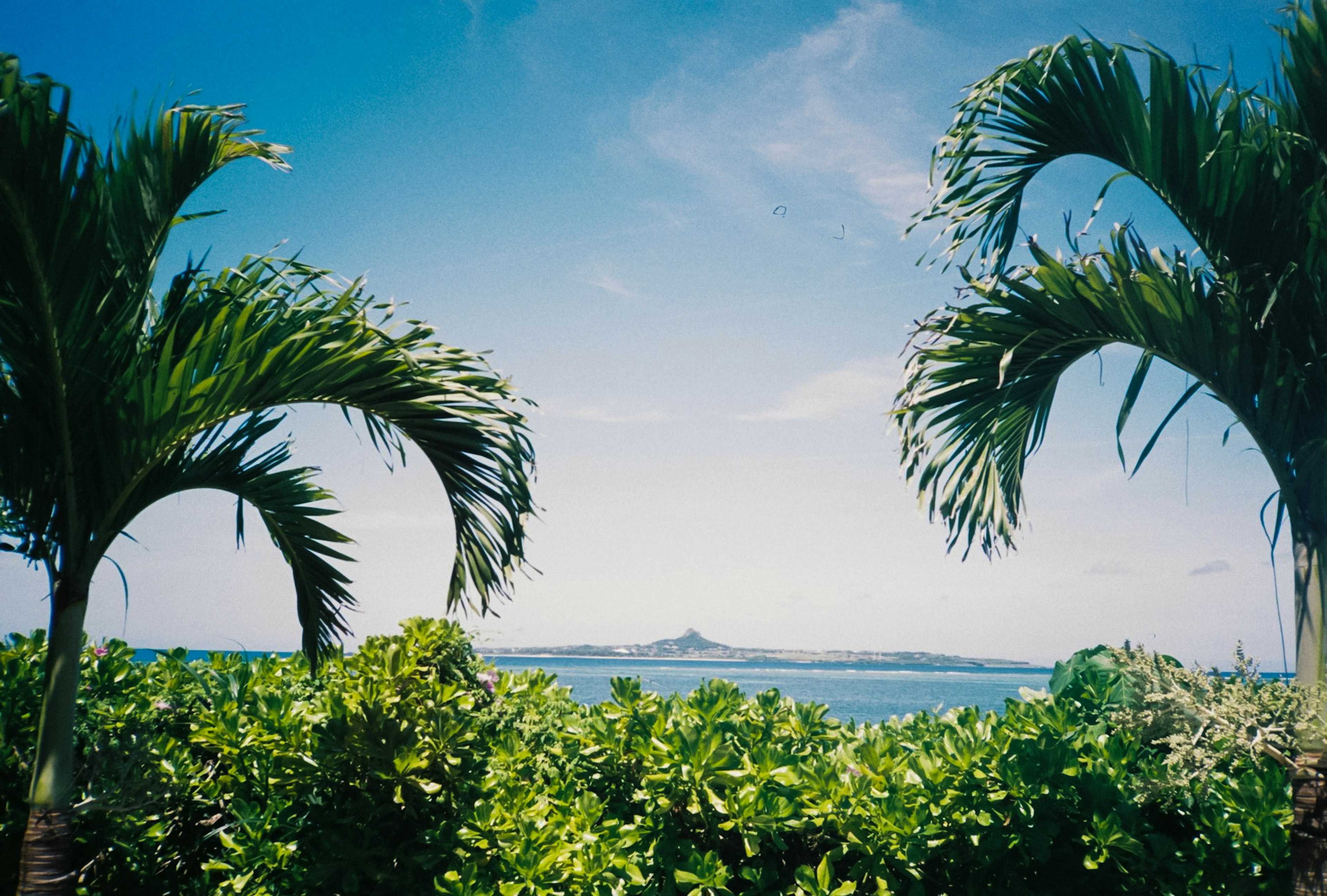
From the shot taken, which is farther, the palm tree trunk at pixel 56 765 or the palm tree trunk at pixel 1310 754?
the palm tree trunk at pixel 56 765

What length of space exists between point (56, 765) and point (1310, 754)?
461 cm

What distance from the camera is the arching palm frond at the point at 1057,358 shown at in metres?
3.04

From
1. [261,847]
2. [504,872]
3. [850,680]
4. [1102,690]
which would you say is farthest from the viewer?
[850,680]

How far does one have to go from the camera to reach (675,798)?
340 cm

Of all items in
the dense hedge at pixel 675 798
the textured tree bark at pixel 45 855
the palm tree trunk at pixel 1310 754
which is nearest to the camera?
the palm tree trunk at pixel 1310 754

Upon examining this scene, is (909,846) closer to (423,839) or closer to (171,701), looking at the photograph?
(423,839)

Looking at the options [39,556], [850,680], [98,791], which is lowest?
[850,680]

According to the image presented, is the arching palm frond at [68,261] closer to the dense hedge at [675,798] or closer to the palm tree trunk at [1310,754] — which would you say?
the dense hedge at [675,798]

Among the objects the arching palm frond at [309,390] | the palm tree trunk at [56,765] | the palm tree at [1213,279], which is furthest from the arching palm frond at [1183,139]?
the palm tree trunk at [56,765]

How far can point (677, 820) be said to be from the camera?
137 inches

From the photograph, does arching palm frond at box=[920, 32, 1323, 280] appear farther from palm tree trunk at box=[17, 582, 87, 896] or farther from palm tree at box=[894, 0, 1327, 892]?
palm tree trunk at box=[17, 582, 87, 896]

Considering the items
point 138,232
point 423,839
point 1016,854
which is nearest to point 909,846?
point 1016,854

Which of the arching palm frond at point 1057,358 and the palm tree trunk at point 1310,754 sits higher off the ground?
the arching palm frond at point 1057,358

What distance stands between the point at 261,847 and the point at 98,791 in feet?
2.61
